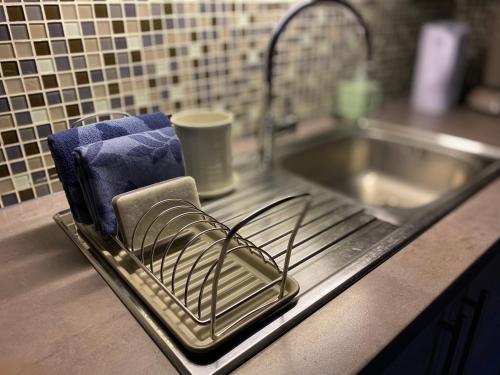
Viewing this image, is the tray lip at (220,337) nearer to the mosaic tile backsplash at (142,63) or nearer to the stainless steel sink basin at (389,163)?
the mosaic tile backsplash at (142,63)

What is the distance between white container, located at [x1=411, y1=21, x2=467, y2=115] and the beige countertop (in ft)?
2.73

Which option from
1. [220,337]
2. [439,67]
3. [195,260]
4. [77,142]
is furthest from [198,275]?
[439,67]

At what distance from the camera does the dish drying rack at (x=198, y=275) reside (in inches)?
20.4

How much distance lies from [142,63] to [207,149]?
26 centimetres

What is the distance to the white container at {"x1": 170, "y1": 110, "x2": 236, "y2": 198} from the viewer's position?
0.83m

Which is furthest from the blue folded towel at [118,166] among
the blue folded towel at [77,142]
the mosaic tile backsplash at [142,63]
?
the mosaic tile backsplash at [142,63]

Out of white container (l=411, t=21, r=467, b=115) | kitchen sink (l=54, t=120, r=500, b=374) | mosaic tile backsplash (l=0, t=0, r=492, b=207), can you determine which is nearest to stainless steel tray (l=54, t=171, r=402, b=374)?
kitchen sink (l=54, t=120, r=500, b=374)

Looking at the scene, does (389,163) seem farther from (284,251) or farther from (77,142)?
(77,142)

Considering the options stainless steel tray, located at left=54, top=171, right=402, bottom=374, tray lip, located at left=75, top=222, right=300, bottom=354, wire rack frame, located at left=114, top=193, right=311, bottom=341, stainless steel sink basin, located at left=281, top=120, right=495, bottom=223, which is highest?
wire rack frame, located at left=114, top=193, right=311, bottom=341

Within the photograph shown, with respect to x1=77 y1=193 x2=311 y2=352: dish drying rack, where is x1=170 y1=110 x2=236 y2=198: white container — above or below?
above

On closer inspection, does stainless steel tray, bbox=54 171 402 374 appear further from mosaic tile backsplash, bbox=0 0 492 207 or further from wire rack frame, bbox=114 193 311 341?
mosaic tile backsplash, bbox=0 0 492 207

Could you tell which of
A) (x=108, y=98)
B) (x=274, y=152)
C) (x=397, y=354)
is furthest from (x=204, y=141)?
(x=397, y=354)

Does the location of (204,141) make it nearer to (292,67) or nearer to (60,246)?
(60,246)

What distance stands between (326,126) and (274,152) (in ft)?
1.02
